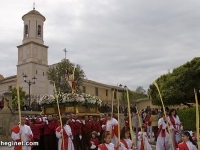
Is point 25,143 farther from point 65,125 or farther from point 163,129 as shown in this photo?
point 163,129

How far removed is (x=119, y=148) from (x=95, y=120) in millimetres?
6732

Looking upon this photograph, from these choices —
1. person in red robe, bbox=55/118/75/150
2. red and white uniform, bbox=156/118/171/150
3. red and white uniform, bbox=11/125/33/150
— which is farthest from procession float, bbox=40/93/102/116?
red and white uniform, bbox=11/125/33/150

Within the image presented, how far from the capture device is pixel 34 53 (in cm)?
4838

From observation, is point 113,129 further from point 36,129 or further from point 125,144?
point 125,144

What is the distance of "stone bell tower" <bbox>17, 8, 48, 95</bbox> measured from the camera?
157ft

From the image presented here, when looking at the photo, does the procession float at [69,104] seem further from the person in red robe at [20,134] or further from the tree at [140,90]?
the tree at [140,90]

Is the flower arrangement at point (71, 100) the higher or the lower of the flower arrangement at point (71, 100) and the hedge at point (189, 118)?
the higher

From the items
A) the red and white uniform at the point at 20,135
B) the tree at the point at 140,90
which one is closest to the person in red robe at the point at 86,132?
the red and white uniform at the point at 20,135

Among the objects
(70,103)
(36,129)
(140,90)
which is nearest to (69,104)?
(70,103)

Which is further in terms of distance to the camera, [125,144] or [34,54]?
[34,54]

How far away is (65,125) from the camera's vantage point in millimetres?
9938

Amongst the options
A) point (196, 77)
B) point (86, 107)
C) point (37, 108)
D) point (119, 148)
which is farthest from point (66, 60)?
point (119, 148)

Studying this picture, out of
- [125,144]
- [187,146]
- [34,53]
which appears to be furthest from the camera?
[34,53]

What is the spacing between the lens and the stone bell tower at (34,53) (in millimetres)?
47938
